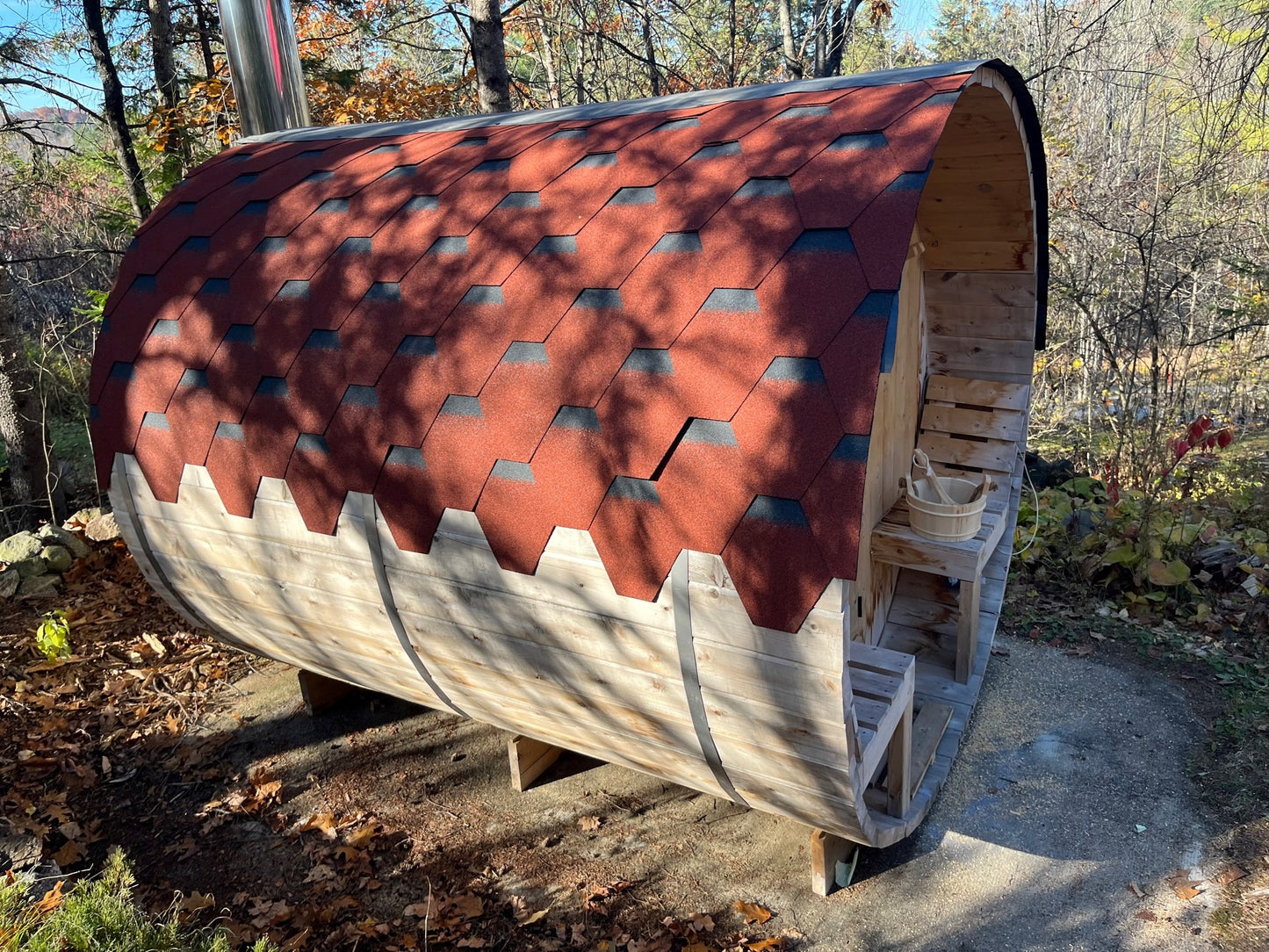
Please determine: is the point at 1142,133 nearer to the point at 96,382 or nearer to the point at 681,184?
the point at 681,184

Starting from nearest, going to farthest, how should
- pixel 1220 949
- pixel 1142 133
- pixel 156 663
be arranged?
1. pixel 1220 949
2. pixel 156 663
3. pixel 1142 133

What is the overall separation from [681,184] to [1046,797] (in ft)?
10.3

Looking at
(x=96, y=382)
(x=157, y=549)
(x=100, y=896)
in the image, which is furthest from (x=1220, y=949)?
(x=96, y=382)

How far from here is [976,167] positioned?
360 cm

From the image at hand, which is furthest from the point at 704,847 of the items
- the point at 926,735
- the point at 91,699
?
the point at 91,699

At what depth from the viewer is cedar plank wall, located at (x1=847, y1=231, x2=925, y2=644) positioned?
3.72m

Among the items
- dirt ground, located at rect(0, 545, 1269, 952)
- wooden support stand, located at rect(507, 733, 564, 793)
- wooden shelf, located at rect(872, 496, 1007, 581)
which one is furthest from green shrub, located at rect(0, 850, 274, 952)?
wooden shelf, located at rect(872, 496, 1007, 581)

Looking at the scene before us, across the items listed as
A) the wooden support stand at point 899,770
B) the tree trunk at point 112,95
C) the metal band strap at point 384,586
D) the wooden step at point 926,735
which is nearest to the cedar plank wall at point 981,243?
the wooden step at point 926,735

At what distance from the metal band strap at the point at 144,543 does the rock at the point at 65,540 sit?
2787mm

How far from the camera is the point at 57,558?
6.09 m

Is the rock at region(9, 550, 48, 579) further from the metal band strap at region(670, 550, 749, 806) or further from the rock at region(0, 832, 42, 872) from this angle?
the metal band strap at region(670, 550, 749, 806)

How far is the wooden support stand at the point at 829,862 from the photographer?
3.33 metres

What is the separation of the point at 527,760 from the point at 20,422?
5.38m

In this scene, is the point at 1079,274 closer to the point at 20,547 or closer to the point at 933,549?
the point at 933,549
